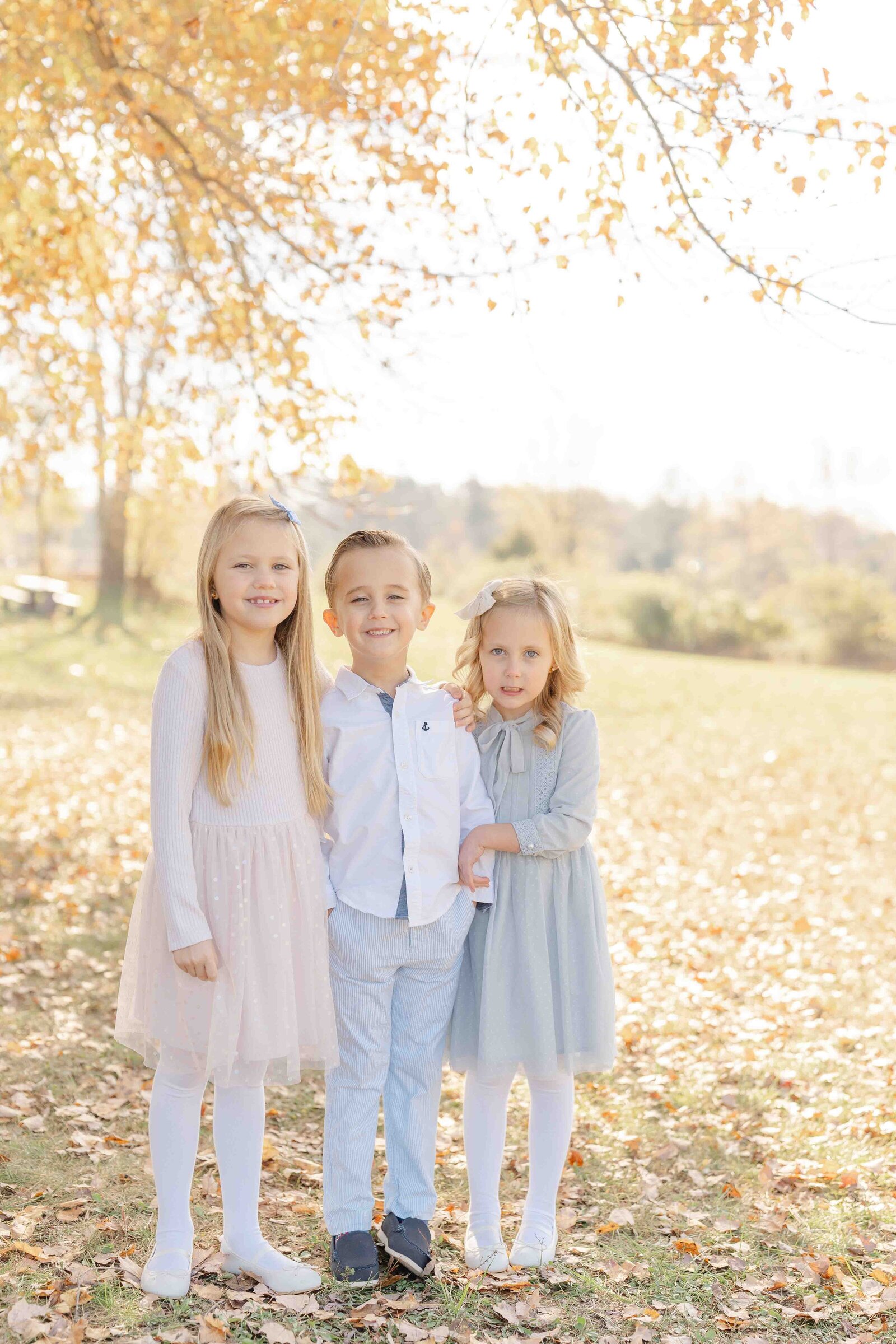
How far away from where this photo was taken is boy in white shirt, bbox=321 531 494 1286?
2771 millimetres

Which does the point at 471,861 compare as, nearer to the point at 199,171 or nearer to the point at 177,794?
the point at 177,794

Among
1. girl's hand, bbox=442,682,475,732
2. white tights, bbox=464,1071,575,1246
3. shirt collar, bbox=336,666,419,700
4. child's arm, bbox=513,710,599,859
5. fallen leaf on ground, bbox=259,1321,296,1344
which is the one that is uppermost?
shirt collar, bbox=336,666,419,700

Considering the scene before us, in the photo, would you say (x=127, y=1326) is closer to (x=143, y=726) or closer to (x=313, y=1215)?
(x=313, y=1215)

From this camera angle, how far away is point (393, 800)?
2.78 metres

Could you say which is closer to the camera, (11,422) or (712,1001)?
(712,1001)

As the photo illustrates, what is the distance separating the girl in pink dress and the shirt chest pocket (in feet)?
0.81

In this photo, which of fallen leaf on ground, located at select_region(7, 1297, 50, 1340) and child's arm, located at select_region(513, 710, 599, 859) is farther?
child's arm, located at select_region(513, 710, 599, 859)

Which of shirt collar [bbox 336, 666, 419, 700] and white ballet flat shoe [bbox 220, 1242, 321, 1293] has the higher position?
shirt collar [bbox 336, 666, 419, 700]

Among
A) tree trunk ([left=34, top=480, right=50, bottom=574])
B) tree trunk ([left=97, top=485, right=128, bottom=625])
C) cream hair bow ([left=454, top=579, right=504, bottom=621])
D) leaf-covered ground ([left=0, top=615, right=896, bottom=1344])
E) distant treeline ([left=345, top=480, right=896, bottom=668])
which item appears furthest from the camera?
tree trunk ([left=34, top=480, right=50, bottom=574])

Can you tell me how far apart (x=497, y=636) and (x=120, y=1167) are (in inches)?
78.0

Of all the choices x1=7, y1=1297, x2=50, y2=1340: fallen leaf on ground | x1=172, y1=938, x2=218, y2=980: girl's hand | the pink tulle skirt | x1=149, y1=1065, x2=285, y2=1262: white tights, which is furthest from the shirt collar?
x1=7, y1=1297, x2=50, y2=1340: fallen leaf on ground

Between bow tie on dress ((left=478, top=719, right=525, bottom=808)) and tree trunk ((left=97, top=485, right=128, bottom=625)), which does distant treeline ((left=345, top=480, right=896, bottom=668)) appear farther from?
bow tie on dress ((left=478, top=719, right=525, bottom=808))

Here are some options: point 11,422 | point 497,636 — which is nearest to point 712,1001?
point 497,636

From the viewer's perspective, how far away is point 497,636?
2.94 m
